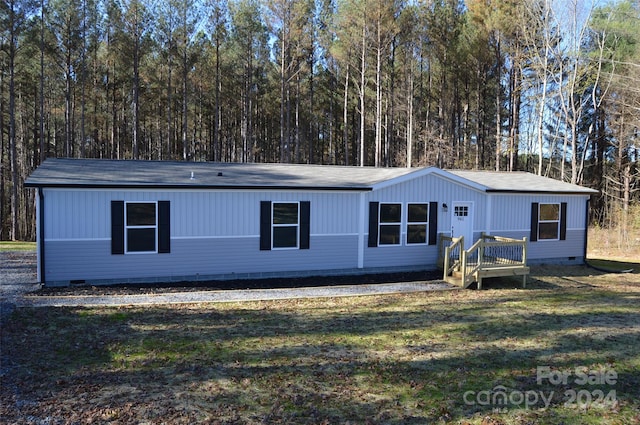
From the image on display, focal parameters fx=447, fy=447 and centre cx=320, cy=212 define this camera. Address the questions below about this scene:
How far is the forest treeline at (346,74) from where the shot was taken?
71.5ft

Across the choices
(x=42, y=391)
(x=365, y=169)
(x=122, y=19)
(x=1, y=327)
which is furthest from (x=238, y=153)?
(x=42, y=391)

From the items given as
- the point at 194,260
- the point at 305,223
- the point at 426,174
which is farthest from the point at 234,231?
the point at 426,174

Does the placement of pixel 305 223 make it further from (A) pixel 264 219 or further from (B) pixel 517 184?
(B) pixel 517 184

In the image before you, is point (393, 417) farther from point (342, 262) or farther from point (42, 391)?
point (342, 262)

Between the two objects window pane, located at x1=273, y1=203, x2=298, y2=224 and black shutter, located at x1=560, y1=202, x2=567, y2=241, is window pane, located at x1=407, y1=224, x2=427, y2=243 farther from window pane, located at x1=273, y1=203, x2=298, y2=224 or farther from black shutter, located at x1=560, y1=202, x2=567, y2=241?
black shutter, located at x1=560, y1=202, x2=567, y2=241

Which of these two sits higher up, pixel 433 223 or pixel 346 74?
pixel 346 74

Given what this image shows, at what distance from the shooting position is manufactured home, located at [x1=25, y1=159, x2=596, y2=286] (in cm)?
959

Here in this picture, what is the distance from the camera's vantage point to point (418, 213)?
40.4ft

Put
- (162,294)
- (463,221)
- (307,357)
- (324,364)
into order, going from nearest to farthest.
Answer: (324,364) < (307,357) < (162,294) < (463,221)

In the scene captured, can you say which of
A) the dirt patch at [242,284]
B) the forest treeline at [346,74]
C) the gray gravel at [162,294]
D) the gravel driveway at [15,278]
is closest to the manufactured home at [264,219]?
the dirt patch at [242,284]

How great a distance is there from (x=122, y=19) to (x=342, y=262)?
1846cm

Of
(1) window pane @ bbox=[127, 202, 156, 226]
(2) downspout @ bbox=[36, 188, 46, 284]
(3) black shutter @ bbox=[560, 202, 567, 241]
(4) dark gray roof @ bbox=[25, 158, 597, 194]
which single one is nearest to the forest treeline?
(3) black shutter @ bbox=[560, 202, 567, 241]

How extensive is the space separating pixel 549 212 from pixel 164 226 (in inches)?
450

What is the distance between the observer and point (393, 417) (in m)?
4.03
